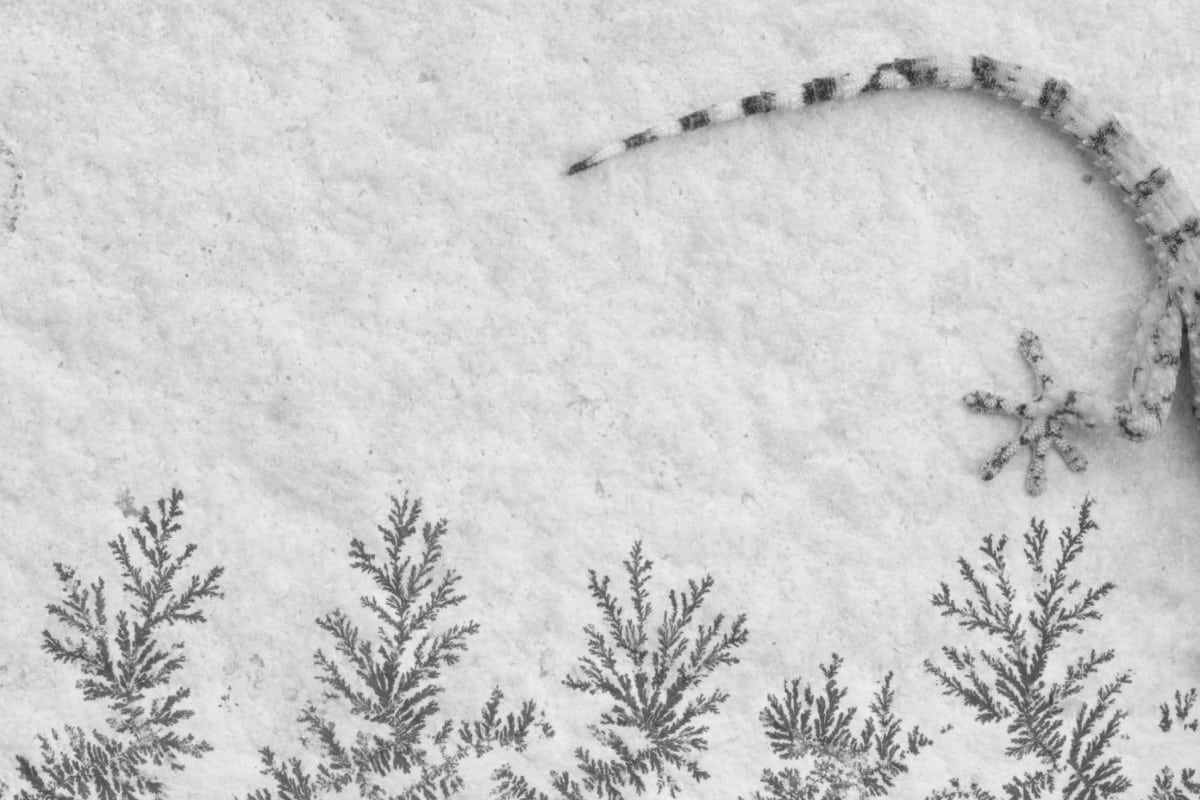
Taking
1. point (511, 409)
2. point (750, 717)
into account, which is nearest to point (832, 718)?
point (750, 717)

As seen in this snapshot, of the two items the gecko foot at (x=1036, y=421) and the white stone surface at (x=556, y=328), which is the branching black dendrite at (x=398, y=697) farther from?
the gecko foot at (x=1036, y=421)

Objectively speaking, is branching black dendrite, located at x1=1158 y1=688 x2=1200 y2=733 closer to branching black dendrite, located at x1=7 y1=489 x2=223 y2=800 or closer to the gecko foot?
the gecko foot

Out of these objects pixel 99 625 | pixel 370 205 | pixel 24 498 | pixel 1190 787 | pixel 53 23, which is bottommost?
pixel 1190 787

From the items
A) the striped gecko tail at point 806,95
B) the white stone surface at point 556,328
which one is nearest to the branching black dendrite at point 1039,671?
the white stone surface at point 556,328

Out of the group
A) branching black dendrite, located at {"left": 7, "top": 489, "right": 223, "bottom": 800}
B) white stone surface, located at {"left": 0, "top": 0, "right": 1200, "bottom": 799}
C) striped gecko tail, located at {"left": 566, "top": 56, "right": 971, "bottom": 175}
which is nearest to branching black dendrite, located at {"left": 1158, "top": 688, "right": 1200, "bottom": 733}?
white stone surface, located at {"left": 0, "top": 0, "right": 1200, "bottom": 799}

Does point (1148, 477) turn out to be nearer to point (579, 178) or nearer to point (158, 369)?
point (579, 178)

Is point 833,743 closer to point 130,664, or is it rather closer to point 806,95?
point 806,95

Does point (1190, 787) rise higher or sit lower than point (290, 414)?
lower
